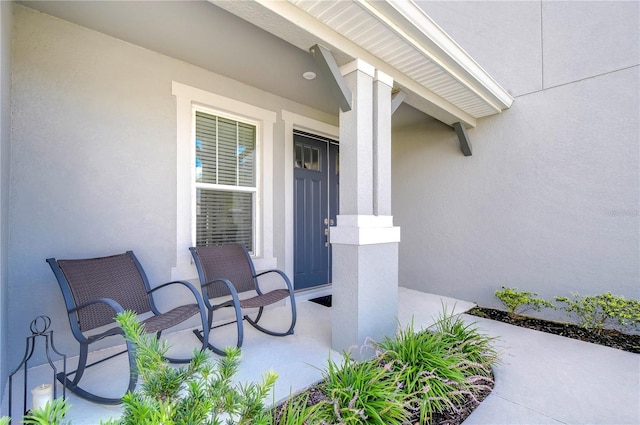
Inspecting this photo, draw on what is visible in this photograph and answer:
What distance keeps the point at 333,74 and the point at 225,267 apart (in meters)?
2.11

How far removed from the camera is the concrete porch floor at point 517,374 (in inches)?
76.2

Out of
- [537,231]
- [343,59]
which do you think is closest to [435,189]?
[537,231]

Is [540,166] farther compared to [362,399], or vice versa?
[540,166]

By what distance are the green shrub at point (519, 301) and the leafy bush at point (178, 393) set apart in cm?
372

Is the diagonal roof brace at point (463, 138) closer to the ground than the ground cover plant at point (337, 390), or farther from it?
farther from it

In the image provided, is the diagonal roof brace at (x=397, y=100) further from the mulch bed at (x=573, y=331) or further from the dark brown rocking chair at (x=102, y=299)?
the mulch bed at (x=573, y=331)

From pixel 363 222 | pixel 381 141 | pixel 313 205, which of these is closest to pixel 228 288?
pixel 363 222

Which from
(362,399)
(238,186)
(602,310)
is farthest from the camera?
(238,186)

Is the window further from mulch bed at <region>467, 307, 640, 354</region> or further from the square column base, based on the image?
mulch bed at <region>467, 307, 640, 354</region>

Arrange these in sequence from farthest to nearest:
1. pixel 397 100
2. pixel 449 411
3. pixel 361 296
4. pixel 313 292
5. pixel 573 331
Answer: pixel 313 292, pixel 573 331, pixel 397 100, pixel 361 296, pixel 449 411

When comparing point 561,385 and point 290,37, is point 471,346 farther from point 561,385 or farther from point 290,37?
point 290,37

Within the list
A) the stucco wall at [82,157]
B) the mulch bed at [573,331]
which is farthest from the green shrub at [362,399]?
the mulch bed at [573,331]

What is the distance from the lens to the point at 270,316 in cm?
362

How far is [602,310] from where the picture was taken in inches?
125
